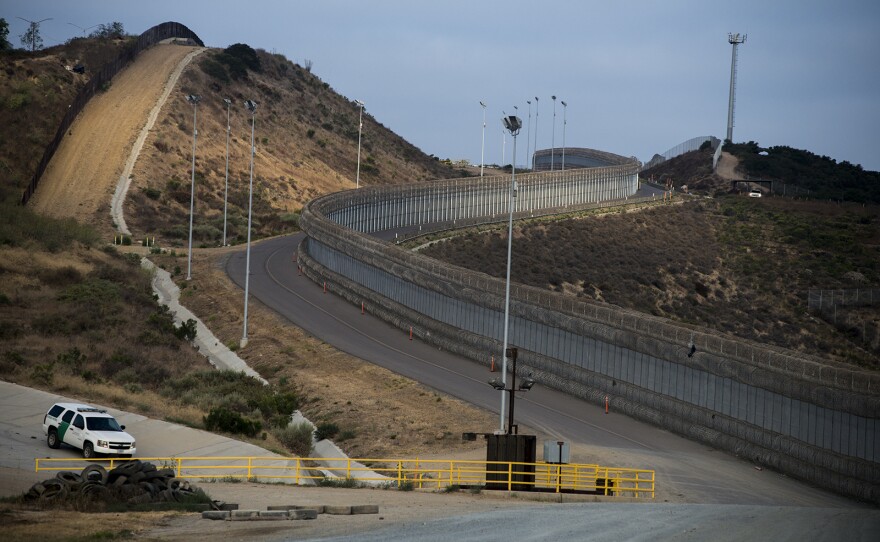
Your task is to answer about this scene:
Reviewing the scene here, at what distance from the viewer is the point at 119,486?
28172 mm

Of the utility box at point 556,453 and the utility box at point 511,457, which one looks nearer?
the utility box at point 511,457

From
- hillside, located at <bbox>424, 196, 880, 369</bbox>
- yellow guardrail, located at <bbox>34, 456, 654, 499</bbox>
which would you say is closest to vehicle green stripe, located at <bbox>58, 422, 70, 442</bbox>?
yellow guardrail, located at <bbox>34, 456, 654, 499</bbox>

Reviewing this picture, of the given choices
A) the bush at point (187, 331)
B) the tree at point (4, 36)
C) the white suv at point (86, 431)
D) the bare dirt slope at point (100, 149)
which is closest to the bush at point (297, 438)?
the white suv at point (86, 431)

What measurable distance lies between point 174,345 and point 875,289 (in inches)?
2210

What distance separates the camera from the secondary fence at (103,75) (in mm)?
101688

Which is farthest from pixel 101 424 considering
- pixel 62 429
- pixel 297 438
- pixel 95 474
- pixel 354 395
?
pixel 354 395

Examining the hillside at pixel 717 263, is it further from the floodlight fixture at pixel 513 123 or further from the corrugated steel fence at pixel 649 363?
the floodlight fixture at pixel 513 123

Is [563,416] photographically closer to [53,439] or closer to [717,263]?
[53,439]

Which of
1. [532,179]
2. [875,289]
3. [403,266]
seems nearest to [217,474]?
[403,266]

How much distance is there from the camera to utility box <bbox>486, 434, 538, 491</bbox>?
32781 millimetres

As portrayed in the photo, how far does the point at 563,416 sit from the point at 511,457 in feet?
31.8

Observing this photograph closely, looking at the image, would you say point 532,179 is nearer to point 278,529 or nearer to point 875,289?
point 875,289

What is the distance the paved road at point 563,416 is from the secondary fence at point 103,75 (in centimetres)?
4145

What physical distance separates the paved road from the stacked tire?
→ 14.1 m
